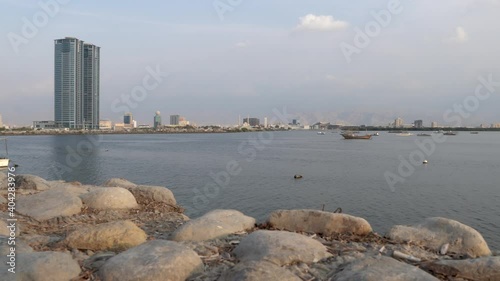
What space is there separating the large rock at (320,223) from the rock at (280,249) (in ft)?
5.10

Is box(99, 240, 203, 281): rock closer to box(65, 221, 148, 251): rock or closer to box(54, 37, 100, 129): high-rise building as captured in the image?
box(65, 221, 148, 251): rock

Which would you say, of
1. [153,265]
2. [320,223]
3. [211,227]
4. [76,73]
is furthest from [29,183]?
[76,73]

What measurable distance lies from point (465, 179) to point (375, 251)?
105ft

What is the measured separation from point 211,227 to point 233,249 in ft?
3.63

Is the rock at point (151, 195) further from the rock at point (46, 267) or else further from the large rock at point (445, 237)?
the large rock at point (445, 237)

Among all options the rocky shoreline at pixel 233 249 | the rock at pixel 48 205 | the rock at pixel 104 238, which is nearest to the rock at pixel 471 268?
the rocky shoreline at pixel 233 249

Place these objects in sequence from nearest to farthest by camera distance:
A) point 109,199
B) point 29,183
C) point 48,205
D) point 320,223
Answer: point 320,223 < point 48,205 < point 109,199 < point 29,183

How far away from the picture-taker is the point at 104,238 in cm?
776

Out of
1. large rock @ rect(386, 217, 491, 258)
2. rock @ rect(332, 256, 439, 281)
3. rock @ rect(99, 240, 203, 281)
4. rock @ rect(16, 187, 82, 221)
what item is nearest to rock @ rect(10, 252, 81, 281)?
rock @ rect(99, 240, 203, 281)

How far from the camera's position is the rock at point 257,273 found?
5.62 metres

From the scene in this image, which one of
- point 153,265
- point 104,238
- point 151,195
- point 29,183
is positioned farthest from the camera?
point 29,183

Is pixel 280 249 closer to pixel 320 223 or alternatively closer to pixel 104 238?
pixel 320 223

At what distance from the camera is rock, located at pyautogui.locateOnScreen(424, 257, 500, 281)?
6230mm

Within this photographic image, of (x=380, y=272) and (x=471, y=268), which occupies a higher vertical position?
(x=380, y=272)
